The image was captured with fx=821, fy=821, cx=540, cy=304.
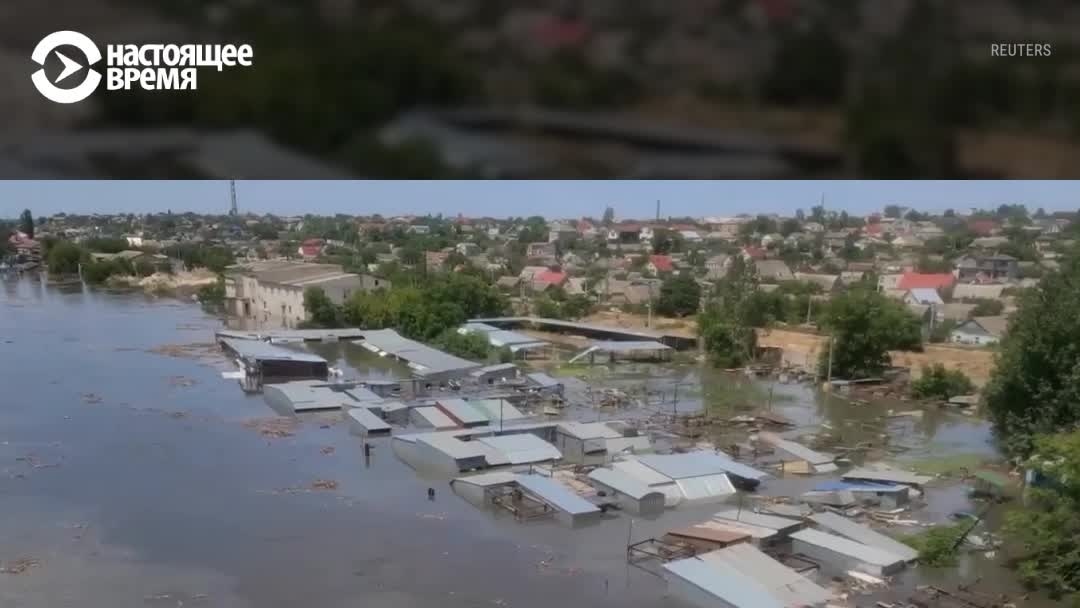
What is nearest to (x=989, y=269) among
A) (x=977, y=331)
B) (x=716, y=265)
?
(x=977, y=331)

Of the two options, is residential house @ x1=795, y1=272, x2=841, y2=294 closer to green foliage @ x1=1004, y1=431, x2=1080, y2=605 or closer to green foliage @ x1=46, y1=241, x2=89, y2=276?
green foliage @ x1=1004, y1=431, x2=1080, y2=605

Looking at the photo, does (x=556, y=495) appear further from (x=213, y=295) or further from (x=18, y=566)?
(x=213, y=295)

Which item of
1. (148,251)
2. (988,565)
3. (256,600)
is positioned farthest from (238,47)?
(148,251)

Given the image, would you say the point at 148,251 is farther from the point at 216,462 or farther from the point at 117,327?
the point at 216,462

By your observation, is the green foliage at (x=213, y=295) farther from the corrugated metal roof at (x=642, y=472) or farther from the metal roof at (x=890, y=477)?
the metal roof at (x=890, y=477)

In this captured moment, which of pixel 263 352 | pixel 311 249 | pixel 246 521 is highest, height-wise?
pixel 311 249

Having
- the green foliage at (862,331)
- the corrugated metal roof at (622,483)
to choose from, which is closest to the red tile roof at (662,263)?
the green foliage at (862,331)

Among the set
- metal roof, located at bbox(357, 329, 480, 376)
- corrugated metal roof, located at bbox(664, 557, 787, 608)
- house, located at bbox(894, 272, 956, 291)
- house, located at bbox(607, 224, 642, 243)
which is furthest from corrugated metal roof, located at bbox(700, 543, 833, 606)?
house, located at bbox(607, 224, 642, 243)
